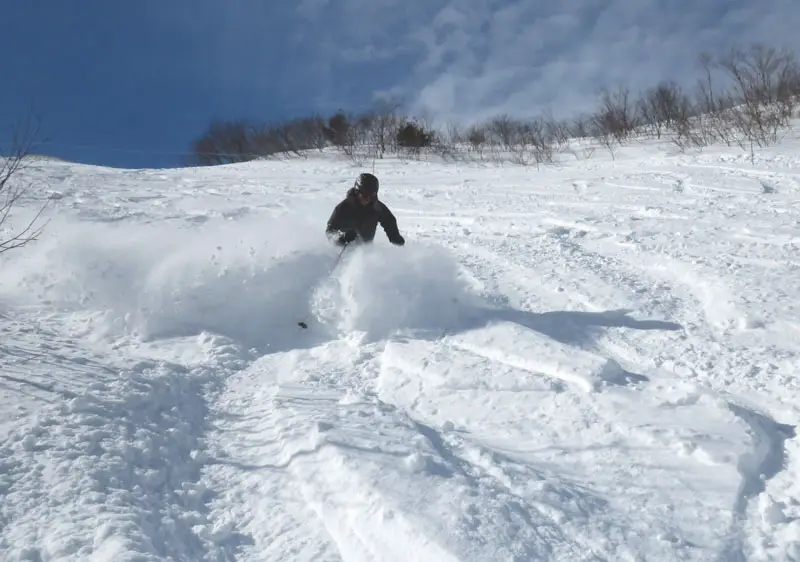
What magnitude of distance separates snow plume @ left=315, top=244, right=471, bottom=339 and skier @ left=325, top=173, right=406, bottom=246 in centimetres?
18

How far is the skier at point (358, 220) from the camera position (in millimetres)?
6105

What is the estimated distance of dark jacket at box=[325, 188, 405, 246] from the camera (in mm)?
6133

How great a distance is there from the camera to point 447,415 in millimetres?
3729

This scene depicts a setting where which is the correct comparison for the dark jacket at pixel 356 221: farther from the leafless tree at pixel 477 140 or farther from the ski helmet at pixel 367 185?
the leafless tree at pixel 477 140

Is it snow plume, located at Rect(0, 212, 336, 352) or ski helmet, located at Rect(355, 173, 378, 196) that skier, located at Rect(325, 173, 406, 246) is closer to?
ski helmet, located at Rect(355, 173, 378, 196)

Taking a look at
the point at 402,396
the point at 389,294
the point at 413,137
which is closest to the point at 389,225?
the point at 389,294

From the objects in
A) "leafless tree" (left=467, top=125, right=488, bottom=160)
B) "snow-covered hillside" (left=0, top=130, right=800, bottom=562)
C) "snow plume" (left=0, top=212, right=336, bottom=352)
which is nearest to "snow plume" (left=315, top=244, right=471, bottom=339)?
"snow-covered hillside" (left=0, top=130, right=800, bottom=562)

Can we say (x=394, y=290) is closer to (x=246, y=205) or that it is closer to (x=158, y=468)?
(x=158, y=468)

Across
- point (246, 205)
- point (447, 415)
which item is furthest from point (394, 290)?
point (246, 205)

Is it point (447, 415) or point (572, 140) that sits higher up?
point (572, 140)

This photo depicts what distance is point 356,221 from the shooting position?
6.17 meters

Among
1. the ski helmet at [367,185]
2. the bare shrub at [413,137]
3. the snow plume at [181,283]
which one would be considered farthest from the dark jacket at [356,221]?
the bare shrub at [413,137]

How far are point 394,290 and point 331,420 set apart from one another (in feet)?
6.87

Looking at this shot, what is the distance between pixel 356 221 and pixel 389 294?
42.6 inches
